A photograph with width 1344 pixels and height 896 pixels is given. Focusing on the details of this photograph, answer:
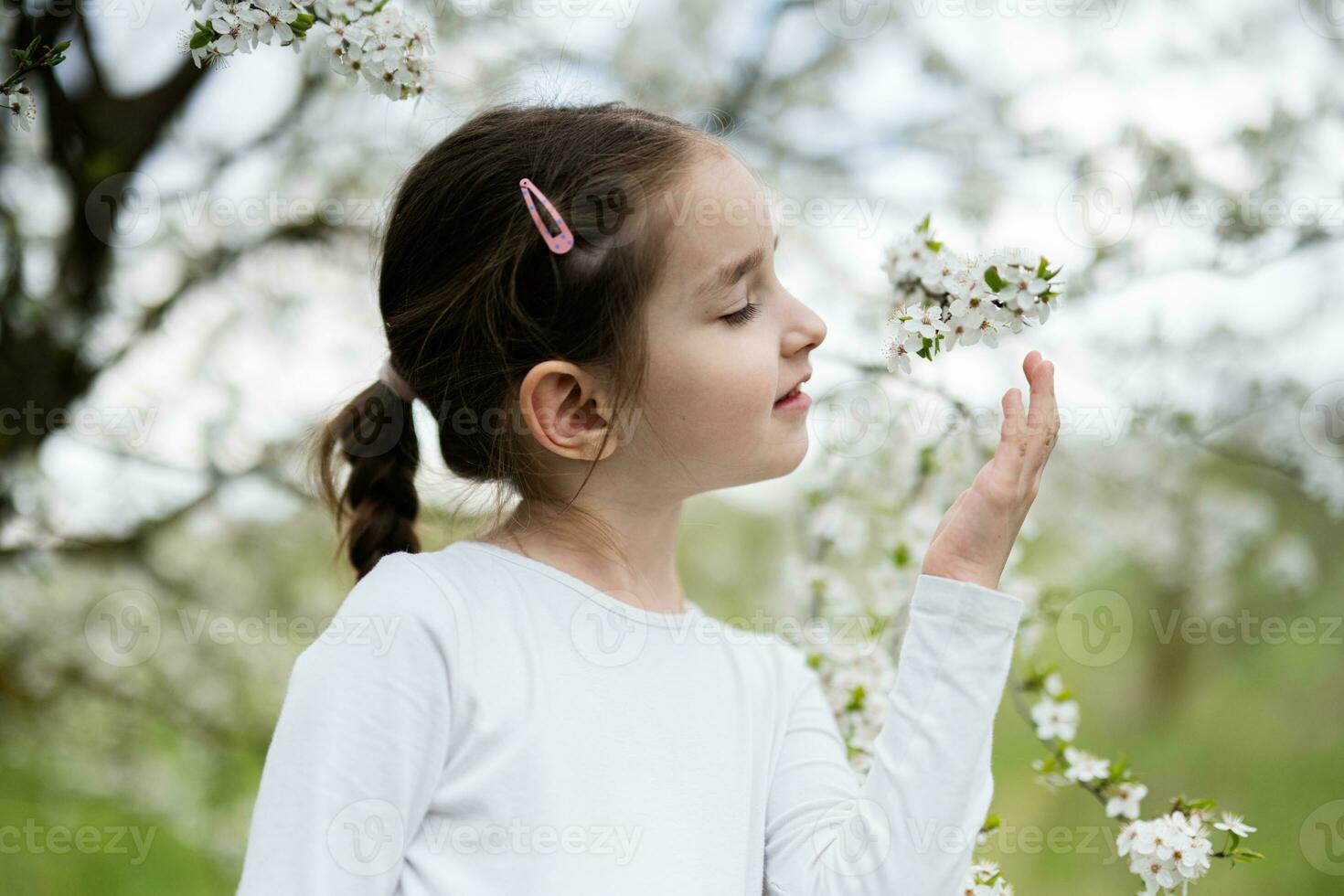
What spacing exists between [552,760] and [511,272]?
1.24ft

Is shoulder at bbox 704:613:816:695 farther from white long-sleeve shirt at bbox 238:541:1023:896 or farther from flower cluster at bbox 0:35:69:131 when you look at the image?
flower cluster at bbox 0:35:69:131

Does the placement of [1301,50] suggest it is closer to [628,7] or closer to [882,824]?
[628,7]

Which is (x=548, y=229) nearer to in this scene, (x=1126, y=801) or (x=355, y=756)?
(x=355, y=756)

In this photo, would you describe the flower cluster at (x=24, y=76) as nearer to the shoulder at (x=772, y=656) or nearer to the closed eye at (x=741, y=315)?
the closed eye at (x=741, y=315)

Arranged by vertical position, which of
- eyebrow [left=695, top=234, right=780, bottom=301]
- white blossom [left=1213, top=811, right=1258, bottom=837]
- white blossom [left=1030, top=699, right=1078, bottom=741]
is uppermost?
eyebrow [left=695, top=234, right=780, bottom=301]

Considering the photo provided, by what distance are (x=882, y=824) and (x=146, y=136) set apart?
153 cm

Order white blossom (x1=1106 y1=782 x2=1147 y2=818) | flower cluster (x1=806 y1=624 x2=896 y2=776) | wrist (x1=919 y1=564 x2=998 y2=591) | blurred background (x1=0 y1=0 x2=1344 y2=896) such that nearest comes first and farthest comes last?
1. wrist (x1=919 y1=564 x2=998 y2=591)
2. white blossom (x1=1106 y1=782 x2=1147 y2=818)
3. flower cluster (x1=806 y1=624 x2=896 y2=776)
4. blurred background (x1=0 y1=0 x2=1344 y2=896)

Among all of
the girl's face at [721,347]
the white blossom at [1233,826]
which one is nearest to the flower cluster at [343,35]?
the girl's face at [721,347]

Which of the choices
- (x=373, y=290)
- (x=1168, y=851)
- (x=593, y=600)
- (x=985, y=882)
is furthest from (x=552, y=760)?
(x=373, y=290)

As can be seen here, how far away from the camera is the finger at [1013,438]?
0.79 m

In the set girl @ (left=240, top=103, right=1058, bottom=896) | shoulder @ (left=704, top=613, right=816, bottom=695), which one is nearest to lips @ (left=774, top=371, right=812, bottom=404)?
girl @ (left=240, top=103, right=1058, bottom=896)

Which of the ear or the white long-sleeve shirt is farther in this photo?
the ear

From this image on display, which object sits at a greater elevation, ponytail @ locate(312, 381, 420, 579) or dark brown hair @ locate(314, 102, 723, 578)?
dark brown hair @ locate(314, 102, 723, 578)

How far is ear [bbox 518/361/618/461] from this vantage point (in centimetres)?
88
